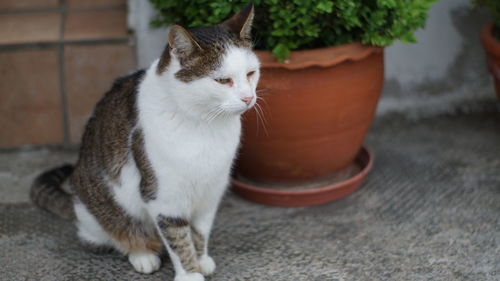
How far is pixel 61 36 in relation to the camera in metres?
3.36

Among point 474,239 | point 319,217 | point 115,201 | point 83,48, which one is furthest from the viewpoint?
point 83,48

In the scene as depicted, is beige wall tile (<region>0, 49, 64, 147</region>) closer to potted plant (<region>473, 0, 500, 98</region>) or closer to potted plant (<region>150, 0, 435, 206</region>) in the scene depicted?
potted plant (<region>150, 0, 435, 206</region>)

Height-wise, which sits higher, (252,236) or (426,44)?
(426,44)

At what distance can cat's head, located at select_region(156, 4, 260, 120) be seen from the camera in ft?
6.62

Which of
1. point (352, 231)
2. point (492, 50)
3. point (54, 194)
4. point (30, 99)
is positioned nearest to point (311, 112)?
point (352, 231)

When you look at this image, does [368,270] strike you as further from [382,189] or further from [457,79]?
[457,79]

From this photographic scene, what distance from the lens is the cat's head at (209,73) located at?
79.4 inches

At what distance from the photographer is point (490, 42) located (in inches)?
121

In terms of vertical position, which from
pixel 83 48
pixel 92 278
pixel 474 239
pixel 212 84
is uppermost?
pixel 212 84

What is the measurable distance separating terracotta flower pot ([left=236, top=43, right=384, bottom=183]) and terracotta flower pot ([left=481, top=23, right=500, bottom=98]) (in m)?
0.62

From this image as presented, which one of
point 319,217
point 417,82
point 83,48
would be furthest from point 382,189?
point 83,48

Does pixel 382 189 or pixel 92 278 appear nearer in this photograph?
pixel 92 278

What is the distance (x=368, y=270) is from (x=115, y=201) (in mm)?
993

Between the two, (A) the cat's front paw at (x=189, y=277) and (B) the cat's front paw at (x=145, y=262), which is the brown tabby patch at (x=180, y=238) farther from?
(B) the cat's front paw at (x=145, y=262)
